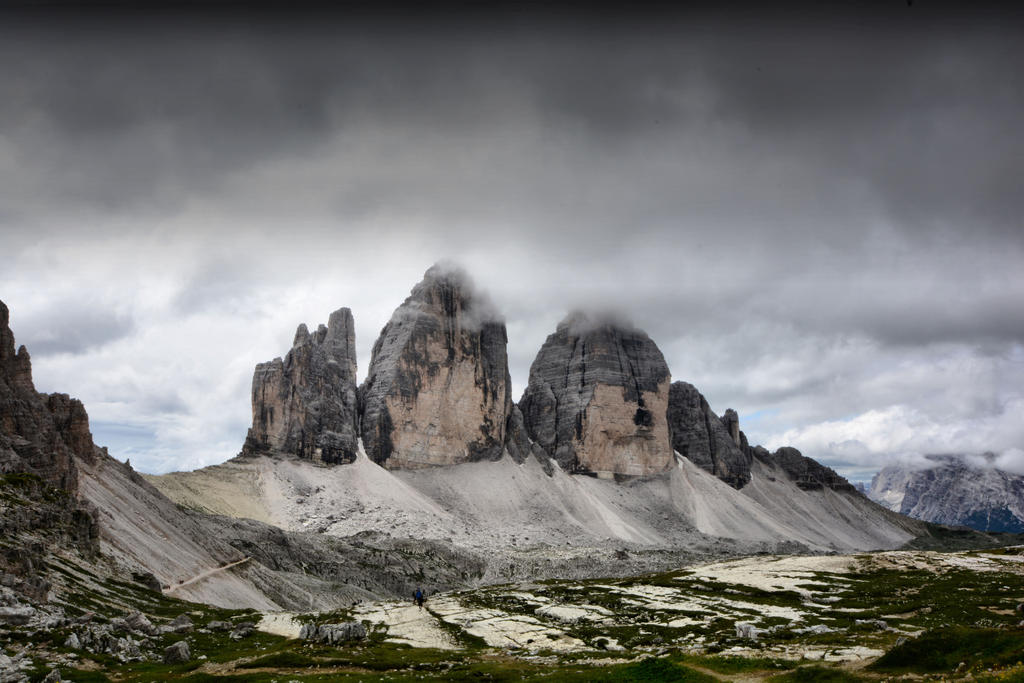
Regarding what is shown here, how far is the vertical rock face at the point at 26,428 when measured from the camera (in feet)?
241

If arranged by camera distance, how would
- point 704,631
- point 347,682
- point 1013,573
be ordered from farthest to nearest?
point 1013,573, point 704,631, point 347,682

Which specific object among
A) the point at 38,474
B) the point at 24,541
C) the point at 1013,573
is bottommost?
the point at 1013,573

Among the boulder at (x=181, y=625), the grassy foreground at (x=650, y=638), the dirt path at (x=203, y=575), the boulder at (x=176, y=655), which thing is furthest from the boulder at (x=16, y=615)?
the dirt path at (x=203, y=575)

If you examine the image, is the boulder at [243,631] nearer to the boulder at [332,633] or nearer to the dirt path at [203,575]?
the boulder at [332,633]

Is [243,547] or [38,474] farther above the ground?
[38,474]

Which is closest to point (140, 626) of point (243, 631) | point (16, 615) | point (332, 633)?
point (16, 615)

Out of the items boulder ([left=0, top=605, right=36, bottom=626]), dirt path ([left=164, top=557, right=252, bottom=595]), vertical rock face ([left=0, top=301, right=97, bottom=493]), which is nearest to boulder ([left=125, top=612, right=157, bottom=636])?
boulder ([left=0, top=605, right=36, bottom=626])

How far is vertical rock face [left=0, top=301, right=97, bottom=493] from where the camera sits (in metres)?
73.3

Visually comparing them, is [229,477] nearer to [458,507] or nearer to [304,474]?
[304,474]

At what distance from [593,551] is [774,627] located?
322ft

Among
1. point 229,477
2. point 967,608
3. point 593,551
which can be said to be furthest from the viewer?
point 229,477

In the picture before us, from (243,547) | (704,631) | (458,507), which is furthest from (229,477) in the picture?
(704,631)

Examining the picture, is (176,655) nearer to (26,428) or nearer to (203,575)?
(203,575)

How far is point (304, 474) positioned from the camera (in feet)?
619
